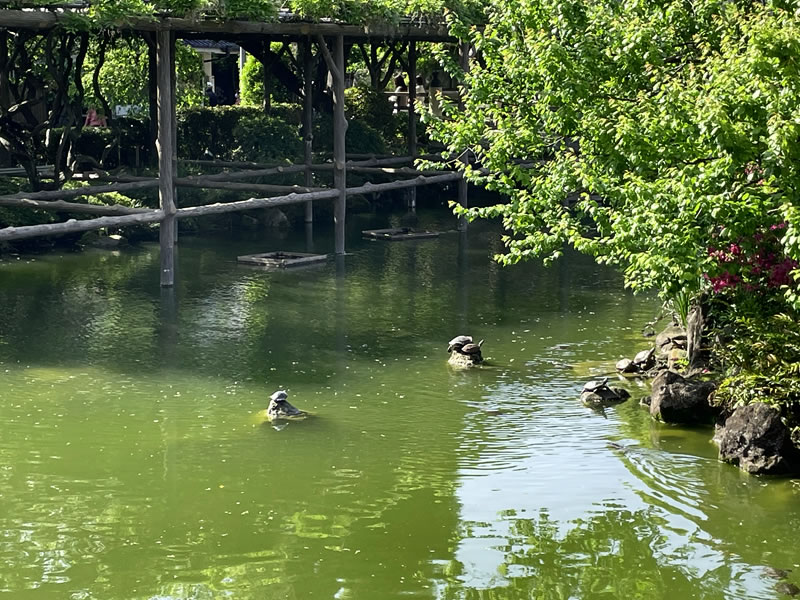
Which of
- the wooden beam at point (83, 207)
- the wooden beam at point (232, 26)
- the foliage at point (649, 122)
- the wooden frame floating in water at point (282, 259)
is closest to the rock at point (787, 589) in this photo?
the foliage at point (649, 122)

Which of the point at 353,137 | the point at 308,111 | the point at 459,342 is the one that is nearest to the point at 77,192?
the point at 308,111

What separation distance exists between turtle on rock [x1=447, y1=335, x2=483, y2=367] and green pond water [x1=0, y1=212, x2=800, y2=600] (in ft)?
0.67

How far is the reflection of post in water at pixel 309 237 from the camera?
23.5 meters

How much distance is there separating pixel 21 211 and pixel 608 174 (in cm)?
1360

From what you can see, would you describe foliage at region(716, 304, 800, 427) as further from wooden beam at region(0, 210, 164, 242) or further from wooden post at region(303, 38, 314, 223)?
wooden post at region(303, 38, 314, 223)

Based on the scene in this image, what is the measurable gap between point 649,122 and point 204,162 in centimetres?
1763

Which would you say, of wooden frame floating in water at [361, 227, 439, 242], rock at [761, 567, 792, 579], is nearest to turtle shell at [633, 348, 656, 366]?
rock at [761, 567, 792, 579]

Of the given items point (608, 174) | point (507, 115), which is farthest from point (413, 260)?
point (608, 174)

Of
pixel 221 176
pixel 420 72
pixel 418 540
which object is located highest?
pixel 420 72

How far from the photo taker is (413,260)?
73.8 ft

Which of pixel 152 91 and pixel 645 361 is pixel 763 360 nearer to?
pixel 645 361

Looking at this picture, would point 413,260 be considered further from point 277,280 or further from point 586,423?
point 586,423

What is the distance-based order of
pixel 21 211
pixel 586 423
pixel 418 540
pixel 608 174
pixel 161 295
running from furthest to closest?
pixel 21 211
pixel 161 295
pixel 586 423
pixel 608 174
pixel 418 540

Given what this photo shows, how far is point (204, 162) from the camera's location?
87.9 ft
